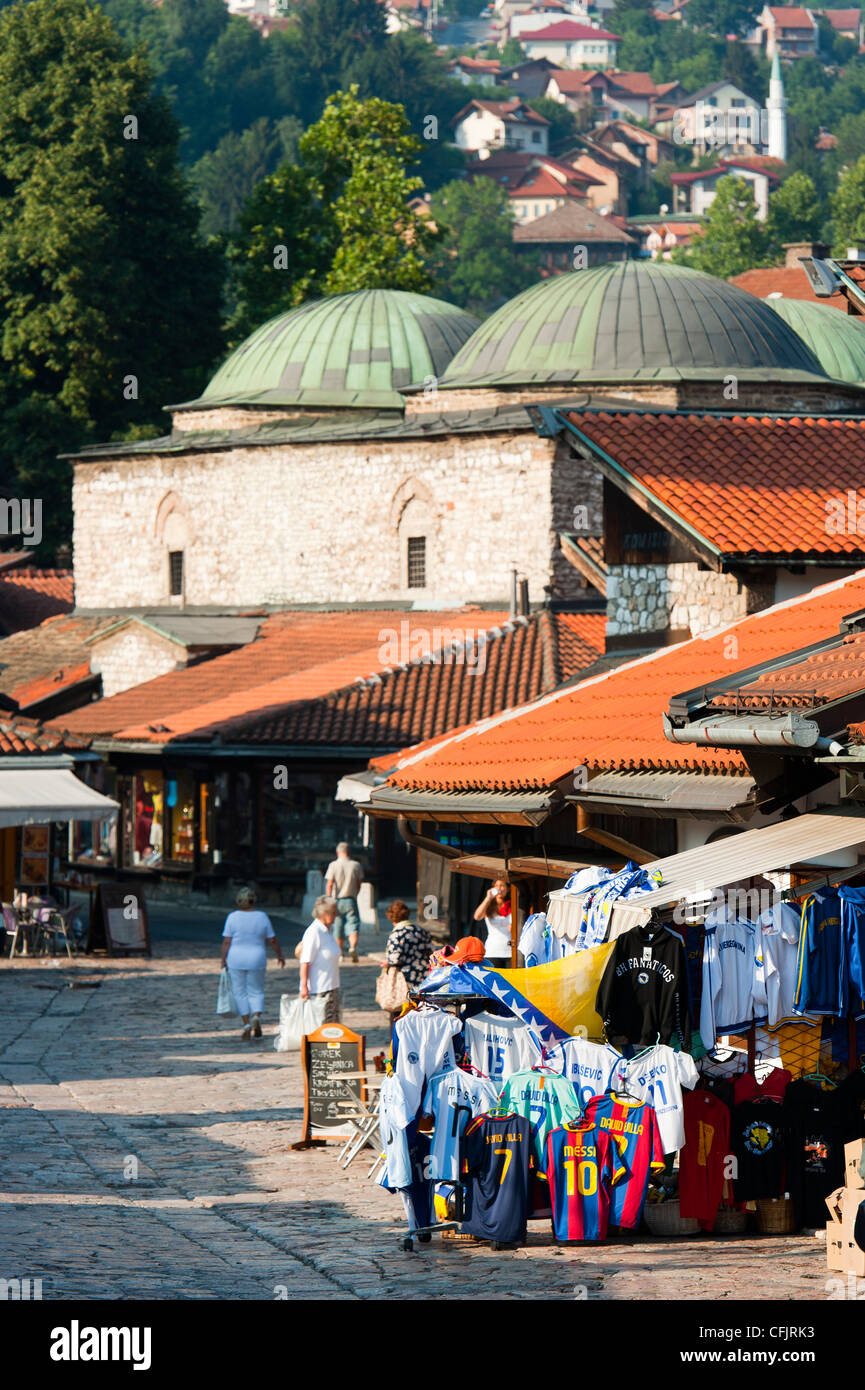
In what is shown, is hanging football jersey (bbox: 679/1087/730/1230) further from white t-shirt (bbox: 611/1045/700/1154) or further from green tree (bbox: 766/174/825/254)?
green tree (bbox: 766/174/825/254)

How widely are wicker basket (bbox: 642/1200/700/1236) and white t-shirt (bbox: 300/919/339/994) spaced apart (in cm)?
649

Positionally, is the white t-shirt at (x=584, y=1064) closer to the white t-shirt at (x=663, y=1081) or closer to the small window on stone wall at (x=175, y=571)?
the white t-shirt at (x=663, y=1081)

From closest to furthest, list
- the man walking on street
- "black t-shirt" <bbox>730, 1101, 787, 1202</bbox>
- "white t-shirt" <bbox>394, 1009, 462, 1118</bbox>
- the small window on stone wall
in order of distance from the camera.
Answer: "black t-shirt" <bbox>730, 1101, 787, 1202</bbox>, "white t-shirt" <bbox>394, 1009, 462, 1118</bbox>, the man walking on street, the small window on stone wall

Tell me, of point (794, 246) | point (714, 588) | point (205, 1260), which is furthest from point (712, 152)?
point (205, 1260)

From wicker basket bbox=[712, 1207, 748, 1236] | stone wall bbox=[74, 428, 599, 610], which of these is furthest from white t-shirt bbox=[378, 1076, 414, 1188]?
stone wall bbox=[74, 428, 599, 610]

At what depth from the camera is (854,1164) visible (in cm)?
1130

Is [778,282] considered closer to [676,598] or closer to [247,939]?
[676,598]

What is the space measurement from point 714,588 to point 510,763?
4.33 metres

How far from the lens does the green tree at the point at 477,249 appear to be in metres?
134

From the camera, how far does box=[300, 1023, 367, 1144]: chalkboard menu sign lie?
15.0m

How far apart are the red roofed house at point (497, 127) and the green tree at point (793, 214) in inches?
2272

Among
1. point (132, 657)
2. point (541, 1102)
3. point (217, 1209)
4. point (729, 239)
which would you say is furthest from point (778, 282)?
point (541, 1102)
